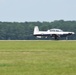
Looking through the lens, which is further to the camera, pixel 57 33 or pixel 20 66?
pixel 57 33

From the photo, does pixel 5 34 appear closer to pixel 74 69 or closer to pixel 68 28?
pixel 68 28

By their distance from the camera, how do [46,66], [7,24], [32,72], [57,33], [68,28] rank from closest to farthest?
[32,72]
[46,66]
[57,33]
[68,28]
[7,24]

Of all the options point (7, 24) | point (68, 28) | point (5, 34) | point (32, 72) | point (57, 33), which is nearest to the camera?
point (32, 72)

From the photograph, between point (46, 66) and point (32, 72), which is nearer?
point (32, 72)

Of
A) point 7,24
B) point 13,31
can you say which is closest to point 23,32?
point 13,31

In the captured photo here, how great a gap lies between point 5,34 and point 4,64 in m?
139

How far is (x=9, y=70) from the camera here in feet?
76.3

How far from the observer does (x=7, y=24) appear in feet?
620

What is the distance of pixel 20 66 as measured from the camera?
2503 centimetres

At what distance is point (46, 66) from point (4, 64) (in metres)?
2.56

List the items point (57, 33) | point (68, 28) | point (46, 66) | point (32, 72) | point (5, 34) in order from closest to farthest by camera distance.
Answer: point (32, 72)
point (46, 66)
point (57, 33)
point (5, 34)
point (68, 28)

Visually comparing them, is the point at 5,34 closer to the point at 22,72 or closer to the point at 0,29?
the point at 0,29

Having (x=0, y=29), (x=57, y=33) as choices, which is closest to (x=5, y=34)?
(x=0, y=29)

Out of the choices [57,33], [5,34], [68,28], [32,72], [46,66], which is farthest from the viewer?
[68,28]
